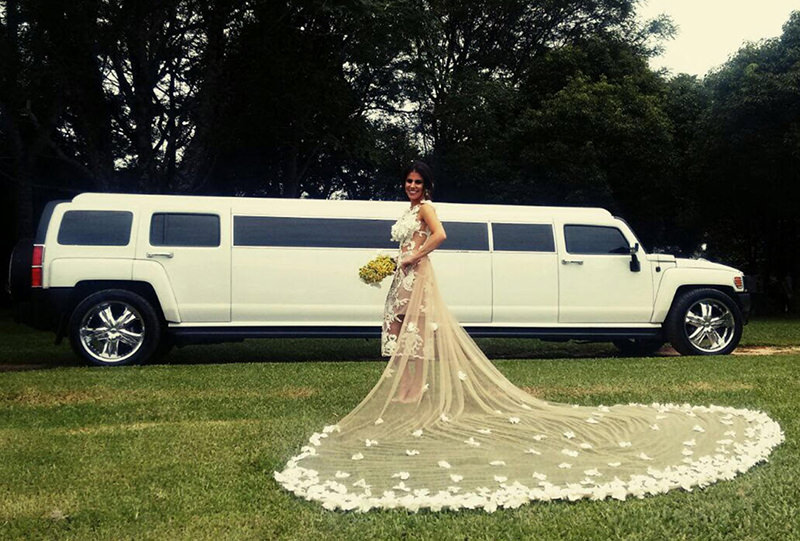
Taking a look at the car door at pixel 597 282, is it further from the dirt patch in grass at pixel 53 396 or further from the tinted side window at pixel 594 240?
the dirt patch in grass at pixel 53 396

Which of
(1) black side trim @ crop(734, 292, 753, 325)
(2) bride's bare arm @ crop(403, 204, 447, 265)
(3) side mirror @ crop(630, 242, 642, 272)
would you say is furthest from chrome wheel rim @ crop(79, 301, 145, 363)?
(1) black side trim @ crop(734, 292, 753, 325)

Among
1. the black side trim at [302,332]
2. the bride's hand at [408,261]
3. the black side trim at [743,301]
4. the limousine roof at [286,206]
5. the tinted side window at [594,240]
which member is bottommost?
→ the black side trim at [302,332]

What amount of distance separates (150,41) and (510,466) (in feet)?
49.0

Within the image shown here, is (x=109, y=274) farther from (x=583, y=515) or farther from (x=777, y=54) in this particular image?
(x=777, y=54)

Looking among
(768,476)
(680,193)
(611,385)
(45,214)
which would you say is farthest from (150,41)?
(680,193)

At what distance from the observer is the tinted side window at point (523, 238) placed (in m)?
10.5

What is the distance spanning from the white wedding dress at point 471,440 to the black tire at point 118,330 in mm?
4283

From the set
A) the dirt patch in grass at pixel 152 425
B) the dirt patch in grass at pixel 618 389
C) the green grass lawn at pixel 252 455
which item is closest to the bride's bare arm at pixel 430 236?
the green grass lawn at pixel 252 455

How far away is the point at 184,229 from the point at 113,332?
147 centimetres

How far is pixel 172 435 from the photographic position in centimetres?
536

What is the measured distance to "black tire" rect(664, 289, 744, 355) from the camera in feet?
35.1

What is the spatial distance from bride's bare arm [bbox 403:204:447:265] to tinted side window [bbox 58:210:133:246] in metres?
4.82

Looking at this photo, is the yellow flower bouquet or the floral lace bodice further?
the yellow flower bouquet

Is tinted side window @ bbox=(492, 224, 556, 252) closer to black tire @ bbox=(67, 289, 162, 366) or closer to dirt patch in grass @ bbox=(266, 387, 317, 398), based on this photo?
dirt patch in grass @ bbox=(266, 387, 317, 398)
